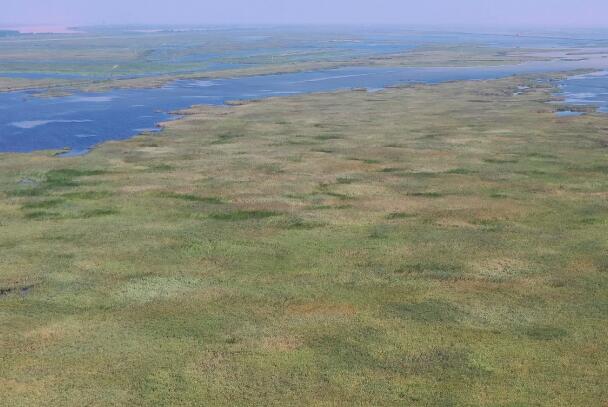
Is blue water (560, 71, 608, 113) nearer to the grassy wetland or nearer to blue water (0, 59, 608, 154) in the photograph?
blue water (0, 59, 608, 154)

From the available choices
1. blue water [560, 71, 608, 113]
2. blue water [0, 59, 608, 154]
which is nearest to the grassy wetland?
blue water [0, 59, 608, 154]

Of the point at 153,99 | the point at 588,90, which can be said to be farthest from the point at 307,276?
the point at 588,90

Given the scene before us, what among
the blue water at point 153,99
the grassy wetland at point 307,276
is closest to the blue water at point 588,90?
the blue water at point 153,99

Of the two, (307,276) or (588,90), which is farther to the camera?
(588,90)

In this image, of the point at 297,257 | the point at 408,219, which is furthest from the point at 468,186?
the point at 297,257

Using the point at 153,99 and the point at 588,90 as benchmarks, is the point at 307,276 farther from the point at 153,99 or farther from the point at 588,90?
the point at 588,90

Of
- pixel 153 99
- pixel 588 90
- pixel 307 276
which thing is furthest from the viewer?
pixel 588 90
